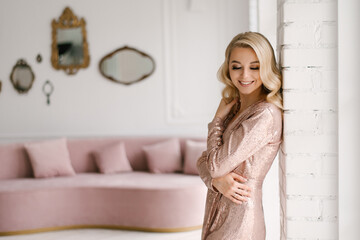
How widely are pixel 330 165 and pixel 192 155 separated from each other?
3216 millimetres

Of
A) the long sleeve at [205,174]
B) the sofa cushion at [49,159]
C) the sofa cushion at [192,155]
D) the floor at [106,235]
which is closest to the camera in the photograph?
the long sleeve at [205,174]

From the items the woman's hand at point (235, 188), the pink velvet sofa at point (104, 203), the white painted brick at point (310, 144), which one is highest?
the white painted brick at point (310, 144)

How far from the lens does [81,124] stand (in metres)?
5.59

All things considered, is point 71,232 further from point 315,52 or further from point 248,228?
point 315,52

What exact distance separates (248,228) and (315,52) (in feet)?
2.39

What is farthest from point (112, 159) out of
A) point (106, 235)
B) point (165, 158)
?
point (106, 235)

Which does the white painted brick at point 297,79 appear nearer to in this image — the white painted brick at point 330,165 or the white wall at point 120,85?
the white painted brick at point 330,165

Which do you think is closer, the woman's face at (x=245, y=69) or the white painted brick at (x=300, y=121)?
the white painted brick at (x=300, y=121)

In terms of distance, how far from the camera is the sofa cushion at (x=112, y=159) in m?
5.00

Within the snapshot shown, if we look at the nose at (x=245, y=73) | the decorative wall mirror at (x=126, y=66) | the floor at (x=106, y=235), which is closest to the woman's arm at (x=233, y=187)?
the nose at (x=245, y=73)

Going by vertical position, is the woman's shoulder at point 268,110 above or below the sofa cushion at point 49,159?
above

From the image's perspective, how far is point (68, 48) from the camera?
553 centimetres

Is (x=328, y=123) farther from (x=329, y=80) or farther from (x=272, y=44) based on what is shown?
(x=272, y=44)

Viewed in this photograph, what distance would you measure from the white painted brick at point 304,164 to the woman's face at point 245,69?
13.1 inches
